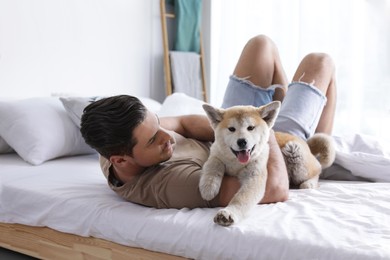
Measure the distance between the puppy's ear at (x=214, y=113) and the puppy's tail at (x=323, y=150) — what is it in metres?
0.54

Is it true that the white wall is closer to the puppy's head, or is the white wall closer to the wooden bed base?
the wooden bed base

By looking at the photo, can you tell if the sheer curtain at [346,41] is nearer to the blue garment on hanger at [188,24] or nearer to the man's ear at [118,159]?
the blue garment on hanger at [188,24]

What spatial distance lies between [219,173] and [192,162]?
16 cm

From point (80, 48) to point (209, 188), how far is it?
1.80 metres

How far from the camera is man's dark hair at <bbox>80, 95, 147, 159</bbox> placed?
1343 mm

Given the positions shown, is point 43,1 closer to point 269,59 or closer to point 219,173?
point 269,59

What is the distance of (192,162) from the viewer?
149cm

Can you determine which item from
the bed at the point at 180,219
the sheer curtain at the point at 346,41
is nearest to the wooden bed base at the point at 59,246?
the bed at the point at 180,219

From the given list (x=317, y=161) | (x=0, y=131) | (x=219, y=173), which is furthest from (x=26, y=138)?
(x=317, y=161)

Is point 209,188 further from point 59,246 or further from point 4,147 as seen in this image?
point 4,147

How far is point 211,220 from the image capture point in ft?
4.15

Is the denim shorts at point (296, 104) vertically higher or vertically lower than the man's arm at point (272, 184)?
higher

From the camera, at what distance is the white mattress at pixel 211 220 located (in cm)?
112

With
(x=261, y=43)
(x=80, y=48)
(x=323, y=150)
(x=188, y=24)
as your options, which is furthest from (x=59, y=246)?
(x=188, y=24)
